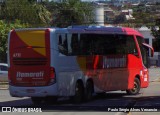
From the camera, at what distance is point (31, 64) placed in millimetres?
19859

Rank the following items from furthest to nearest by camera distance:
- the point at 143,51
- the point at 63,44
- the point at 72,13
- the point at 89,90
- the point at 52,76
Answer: the point at 72,13 < the point at 143,51 < the point at 89,90 < the point at 63,44 < the point at 52,76

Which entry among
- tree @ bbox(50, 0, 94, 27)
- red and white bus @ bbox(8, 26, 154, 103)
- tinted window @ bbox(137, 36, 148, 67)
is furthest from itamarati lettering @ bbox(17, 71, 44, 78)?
tree @ bbox(50, 0, 94, 27)

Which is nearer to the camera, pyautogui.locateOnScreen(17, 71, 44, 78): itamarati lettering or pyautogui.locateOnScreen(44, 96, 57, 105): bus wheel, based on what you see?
pyautogui.locateOnScreen(17, 71, 44, 78): itamarati lettering

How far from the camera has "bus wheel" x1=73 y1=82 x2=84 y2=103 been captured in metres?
20.8

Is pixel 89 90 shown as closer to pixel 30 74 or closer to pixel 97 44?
pixel 97 44

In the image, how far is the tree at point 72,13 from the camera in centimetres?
8212

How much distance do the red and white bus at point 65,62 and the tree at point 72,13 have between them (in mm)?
56840

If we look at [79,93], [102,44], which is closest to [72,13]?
[102,44]

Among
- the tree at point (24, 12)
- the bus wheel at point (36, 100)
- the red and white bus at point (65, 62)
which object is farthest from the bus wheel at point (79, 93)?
the tree at point (24, 12)

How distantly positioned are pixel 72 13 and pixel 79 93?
62.7m

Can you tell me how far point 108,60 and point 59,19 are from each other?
61354mm

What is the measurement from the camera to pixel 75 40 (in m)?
21.2

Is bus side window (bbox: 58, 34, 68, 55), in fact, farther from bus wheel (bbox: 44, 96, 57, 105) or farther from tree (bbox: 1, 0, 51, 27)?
tree (bbox: 1, 0, 51, 27)

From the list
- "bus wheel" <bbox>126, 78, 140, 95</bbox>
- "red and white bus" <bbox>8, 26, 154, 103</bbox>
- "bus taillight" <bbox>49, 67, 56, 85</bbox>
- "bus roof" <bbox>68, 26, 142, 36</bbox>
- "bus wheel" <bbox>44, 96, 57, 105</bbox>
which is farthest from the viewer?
"bus wheel" <bbox>126, 78, 140, 95</bbox>
